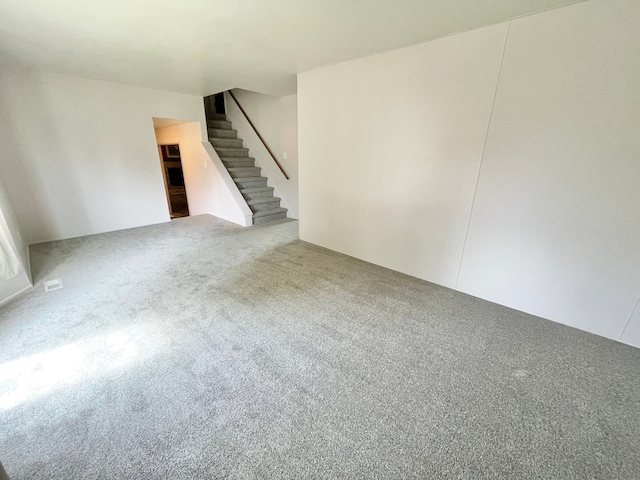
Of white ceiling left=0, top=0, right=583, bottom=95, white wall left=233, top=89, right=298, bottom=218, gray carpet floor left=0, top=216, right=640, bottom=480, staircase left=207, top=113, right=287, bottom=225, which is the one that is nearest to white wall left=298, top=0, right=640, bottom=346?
white ceiling left=0, top=0, right=583, bottom=95

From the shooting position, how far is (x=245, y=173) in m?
5.75

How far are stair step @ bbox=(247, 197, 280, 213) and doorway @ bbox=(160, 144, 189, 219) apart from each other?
411 centimetres

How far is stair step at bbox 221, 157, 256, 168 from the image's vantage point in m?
5.71

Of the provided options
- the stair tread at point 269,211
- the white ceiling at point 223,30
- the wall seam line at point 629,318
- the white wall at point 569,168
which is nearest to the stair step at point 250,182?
the stair tread at point 269,211

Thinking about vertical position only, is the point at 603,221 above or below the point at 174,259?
above

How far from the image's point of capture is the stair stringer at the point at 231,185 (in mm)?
5012

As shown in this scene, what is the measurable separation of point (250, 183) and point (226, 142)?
131 cm

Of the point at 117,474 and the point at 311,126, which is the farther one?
the point at 311,126

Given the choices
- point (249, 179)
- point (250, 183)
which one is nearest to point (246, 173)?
point (249, 179)

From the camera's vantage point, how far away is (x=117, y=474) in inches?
44.0

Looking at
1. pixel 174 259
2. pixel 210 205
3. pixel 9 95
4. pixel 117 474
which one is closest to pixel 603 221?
pixel 117 474

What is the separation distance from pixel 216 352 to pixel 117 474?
0.76 m

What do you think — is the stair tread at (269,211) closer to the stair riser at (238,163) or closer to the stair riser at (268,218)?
the stair riser at (268,218)

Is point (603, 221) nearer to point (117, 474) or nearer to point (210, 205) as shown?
point (117, 474)
